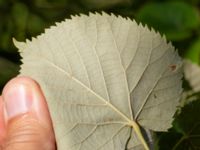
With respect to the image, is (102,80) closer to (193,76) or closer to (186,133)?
(186,133)

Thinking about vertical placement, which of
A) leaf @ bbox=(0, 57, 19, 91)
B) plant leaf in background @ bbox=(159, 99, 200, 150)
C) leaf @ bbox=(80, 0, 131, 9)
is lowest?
plant leaf in background @ bbox=(159, 99, 200, 150)

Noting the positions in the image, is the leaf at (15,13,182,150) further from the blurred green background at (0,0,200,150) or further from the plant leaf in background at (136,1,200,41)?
the plant leaf in background at (136,1,200,41)

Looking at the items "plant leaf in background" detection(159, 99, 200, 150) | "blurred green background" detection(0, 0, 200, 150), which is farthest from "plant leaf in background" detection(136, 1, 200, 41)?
"plant leaf in background" detection(159, 99, 200, 150)

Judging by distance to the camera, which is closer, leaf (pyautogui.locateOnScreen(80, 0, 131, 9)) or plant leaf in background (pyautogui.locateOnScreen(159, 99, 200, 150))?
plant leaf in background (pyautogui.locateOnScreen(159, 99, 200, 150))

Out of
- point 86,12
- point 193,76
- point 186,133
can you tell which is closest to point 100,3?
point 86,12

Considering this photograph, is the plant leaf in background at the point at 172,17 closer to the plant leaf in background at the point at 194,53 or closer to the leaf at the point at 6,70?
the plant leaf in background at the point at 194,53

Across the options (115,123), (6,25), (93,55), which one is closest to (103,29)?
(93,55)

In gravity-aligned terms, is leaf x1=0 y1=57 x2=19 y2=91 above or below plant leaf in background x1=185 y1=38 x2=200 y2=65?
above

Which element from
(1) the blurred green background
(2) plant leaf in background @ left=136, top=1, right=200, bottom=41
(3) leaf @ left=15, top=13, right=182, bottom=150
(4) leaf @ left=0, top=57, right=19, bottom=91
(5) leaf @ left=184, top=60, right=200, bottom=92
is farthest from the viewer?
(2) plant leaf in background @ left=136, top=1, right=200, bottom=41

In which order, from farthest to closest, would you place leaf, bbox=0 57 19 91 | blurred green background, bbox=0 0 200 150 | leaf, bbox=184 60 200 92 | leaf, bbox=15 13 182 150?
blurred green background, bbox=0 0 200 150 < leaf, bbox=0 57 19 91 < leaf, bbox=184 60 200 92 < leaf, bbox=15 13 182 150
